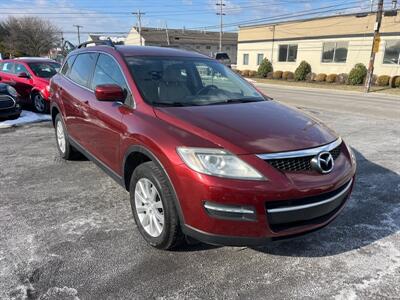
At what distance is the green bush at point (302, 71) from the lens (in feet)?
105

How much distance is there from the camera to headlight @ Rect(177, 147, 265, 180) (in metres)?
2.63

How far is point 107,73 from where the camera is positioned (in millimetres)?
4180

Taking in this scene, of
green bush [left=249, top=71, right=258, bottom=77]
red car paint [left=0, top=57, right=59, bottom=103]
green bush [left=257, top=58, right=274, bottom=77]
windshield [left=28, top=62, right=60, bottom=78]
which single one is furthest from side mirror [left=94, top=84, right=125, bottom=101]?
green bush [left=249, top=71, right=258, bottom=77]

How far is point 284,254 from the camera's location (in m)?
3.25

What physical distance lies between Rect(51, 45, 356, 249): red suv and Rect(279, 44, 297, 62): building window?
110ft

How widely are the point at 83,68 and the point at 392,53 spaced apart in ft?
90.7

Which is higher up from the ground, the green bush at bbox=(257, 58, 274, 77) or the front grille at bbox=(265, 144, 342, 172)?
the front grille at bbox=(265, 144, 342, 172)

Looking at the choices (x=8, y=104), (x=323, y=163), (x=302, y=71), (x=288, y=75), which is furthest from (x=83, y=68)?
(x=288, y=75)

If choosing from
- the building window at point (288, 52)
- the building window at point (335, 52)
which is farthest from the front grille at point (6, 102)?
the building window at point (288, 52)

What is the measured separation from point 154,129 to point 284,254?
1598 millimetres

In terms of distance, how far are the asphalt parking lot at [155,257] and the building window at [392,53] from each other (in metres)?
25.7

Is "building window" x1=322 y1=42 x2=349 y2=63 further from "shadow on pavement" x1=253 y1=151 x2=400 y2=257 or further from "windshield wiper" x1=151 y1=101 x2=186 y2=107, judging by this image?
"windshield wiper" x1=151 y1=101 x2=186 y2=107

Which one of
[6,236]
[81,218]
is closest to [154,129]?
[81,218]

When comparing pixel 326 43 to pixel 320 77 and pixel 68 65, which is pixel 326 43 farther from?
pixel 68 65
